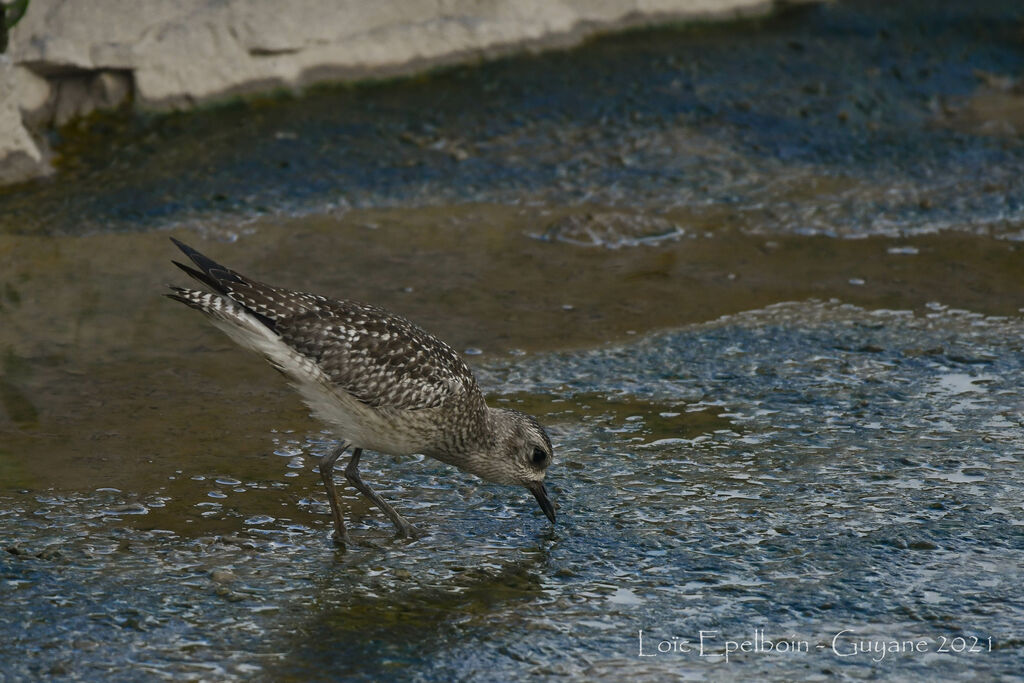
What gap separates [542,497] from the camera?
5.55m

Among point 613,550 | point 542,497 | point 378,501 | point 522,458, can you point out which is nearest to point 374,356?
point 378,501

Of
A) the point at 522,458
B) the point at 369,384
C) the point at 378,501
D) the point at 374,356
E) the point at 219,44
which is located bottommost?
the point at 378,501

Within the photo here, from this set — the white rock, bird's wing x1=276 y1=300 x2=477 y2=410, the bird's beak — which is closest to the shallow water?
the bird's beak

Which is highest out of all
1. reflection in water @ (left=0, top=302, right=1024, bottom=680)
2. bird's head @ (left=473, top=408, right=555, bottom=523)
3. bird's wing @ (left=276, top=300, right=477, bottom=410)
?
bird's wing @ (left=276, top=300, right=477, bottom=410)

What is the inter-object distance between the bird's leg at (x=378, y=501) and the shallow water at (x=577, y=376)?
13 cm

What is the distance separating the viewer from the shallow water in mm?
4715

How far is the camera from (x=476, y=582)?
510 cm

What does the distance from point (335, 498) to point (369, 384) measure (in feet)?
1.64

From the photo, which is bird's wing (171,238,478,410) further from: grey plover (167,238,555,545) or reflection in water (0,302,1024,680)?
reflection in water (0,302,1024,680)

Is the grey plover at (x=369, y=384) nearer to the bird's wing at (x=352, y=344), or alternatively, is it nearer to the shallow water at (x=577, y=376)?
the bird's wing at (x=352, y=344)

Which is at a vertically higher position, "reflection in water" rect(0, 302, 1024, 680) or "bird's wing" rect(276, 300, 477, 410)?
"bird's wing" rect(276, 300, 477, 410)

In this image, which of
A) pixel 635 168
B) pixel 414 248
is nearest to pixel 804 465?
pixel 414 248

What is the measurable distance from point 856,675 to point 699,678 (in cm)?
53

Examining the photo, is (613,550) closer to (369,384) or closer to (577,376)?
(369,384)
